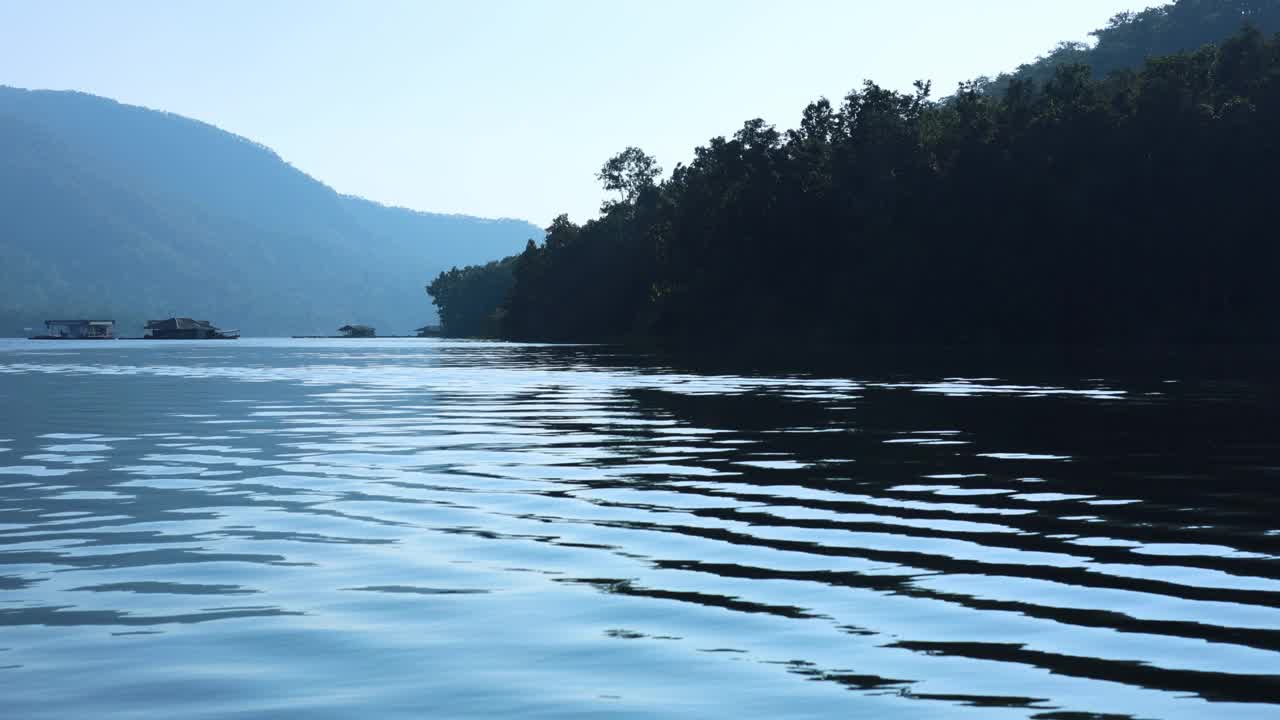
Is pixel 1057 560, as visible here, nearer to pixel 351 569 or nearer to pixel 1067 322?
pixel 351 569

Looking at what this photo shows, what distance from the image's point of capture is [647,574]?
1380cm

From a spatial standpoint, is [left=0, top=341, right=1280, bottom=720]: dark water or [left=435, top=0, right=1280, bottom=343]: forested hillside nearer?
[left=0, top=341, right=1280, bottom=720]: dark water

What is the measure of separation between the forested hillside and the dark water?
91.0m

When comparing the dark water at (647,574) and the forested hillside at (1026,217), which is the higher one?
the forested hillside at (1026,217)

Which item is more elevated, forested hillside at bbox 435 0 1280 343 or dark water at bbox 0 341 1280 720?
forested hillside at bbox 435 0 1280 343

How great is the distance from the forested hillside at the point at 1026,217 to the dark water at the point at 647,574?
3583 inches

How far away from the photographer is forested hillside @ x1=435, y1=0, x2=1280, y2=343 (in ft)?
381

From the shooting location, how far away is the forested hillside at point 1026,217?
381 feet

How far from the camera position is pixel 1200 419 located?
3447 cm

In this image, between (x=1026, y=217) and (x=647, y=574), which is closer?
(x=647, y=574)

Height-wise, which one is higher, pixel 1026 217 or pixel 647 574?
pixel 1026 217

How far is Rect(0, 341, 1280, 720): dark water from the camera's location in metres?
9.46

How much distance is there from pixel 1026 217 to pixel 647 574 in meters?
116

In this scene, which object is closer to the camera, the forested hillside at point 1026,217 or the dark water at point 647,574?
the dark water at point 647,574
